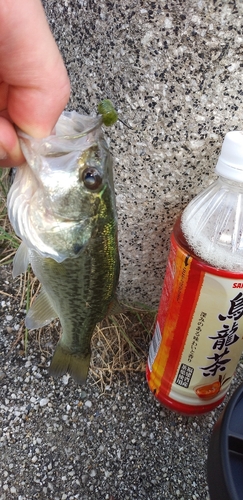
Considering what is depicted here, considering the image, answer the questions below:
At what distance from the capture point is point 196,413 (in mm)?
1796

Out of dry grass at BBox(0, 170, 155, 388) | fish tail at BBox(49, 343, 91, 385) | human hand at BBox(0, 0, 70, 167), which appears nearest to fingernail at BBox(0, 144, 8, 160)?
human hand at BBox(0, 0, 70, 167)

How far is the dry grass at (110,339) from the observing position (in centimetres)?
200

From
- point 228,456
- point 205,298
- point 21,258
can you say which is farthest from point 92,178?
point 228,456

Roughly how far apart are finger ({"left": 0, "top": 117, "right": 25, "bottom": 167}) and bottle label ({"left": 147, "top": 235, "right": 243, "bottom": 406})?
26.1 inches

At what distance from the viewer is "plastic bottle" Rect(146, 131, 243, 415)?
140cm

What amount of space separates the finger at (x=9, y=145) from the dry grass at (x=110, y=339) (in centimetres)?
108

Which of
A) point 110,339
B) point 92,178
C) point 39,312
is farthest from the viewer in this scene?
point 110,339

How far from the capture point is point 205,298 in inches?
57.4

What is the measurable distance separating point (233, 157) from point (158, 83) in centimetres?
36

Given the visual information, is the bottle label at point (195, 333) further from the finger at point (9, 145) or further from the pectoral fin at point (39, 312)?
the finger at point (9, 145)

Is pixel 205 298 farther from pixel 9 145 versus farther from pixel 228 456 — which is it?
pixel 9 145

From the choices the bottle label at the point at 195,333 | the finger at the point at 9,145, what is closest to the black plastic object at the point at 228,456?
the bottle label at the point at 195,333

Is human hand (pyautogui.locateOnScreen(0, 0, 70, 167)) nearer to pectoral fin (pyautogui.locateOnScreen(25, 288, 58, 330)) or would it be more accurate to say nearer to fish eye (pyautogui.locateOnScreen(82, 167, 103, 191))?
fish eye (pyautogui.locateOnScreen(82, 167, 103, 191))

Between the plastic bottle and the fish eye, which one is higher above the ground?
the fish eye
